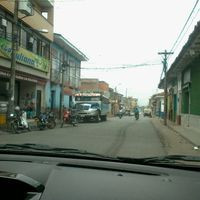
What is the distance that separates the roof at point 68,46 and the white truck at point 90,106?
4.60 m

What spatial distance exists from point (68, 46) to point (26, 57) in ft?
49.3

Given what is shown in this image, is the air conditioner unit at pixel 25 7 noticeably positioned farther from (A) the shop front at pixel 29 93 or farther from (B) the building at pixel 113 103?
(B) the building at pixel 113 103

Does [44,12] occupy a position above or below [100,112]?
above

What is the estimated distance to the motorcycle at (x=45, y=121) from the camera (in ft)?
97.5

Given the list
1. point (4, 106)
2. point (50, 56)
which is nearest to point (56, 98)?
point (50, 56)

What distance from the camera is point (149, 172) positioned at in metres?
2.71

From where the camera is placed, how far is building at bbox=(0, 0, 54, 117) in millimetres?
29078

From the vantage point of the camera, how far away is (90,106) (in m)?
46.6

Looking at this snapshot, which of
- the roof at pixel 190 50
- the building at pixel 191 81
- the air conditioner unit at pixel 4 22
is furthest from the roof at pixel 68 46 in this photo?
the air conditioner unit at pixel 4 22

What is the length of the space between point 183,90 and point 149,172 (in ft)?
129

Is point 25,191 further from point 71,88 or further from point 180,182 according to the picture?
point 71,88

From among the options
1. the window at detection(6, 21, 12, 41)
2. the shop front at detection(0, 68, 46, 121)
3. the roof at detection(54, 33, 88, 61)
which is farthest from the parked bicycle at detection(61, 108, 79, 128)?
the window at detection(6, 21, 12, 41)

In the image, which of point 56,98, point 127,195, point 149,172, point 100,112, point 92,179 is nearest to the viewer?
point 127,195

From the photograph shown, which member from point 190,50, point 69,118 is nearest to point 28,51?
point 69,118
